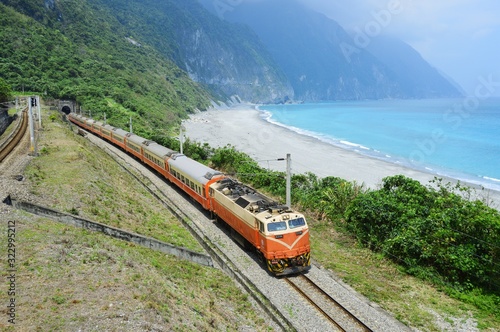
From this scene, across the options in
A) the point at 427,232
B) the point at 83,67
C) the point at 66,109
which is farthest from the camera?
the point at 83,67

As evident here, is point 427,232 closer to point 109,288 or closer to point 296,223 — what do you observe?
point 296,223

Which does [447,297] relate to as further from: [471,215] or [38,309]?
[38,309]

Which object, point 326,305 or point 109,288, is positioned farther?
point 326,305

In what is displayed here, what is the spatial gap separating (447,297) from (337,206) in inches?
438

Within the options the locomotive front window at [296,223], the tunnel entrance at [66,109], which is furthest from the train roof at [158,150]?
the tunnel entrance at [66,109]

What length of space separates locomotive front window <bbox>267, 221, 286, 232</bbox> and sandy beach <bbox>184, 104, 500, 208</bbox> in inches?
747

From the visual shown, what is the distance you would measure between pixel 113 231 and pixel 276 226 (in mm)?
8192

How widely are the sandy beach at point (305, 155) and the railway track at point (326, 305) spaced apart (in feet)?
66.0

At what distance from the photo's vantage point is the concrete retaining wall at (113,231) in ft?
61.7

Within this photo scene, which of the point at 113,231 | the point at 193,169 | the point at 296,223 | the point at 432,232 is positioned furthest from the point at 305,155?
the point at 113,231

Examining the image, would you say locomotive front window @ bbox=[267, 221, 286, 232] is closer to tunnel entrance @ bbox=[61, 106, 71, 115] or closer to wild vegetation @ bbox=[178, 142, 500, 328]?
wild vegetation @ bbox=[178, 142, 500, 328]

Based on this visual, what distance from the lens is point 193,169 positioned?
29.7 meters

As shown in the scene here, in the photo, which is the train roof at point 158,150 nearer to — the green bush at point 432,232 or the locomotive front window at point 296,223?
the green bush at point 432,232

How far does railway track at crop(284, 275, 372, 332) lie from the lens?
576 inches
